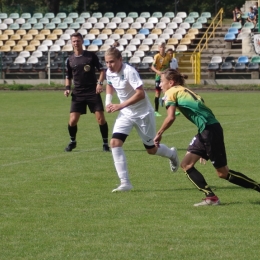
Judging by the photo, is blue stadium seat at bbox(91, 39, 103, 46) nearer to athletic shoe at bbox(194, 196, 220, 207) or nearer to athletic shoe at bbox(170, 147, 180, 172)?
athletic shoe at bbox(170, 147, 180, 172)

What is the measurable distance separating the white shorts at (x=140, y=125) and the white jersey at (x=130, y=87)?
54 mm

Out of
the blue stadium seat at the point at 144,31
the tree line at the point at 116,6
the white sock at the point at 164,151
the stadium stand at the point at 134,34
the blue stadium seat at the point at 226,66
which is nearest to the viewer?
the white sock at the point at 164,151

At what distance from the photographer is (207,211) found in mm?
8234

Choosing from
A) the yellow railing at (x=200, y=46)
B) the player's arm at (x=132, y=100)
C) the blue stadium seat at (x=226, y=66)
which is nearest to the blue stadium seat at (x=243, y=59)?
the blue stadium seat at (x=226, y=66)

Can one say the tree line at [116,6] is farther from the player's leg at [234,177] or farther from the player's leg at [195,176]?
the player's leg at [234,177]

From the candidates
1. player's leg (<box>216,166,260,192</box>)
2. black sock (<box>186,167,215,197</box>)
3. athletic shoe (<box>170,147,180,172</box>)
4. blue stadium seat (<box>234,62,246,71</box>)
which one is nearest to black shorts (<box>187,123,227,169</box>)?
player's leg (<box>216,166,260,192</box>)

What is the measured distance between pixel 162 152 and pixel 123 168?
2.54 ft

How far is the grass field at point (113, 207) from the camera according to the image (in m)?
6.62

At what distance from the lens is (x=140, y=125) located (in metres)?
9.84

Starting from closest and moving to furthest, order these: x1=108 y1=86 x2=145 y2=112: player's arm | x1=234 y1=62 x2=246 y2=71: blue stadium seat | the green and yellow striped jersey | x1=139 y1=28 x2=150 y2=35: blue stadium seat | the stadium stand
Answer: the green and yellow striped jersey, x1=108 y1=86 x2=145 y2=112: player's arm, x1=234 y1=62 x2=246 y2=71: blue stadium seat, the stadium stand, x1=139 y1=28 x2=150 y2=35: blue stadium seat

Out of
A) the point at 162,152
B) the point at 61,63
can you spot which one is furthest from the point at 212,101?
the point at 162,152

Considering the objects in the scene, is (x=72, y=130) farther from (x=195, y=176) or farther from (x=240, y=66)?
(x=240, y=66)

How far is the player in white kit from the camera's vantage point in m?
9.60

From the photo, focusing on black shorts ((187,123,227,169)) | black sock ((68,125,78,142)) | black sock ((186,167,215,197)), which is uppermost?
black shorts ((187,123,227,169))
